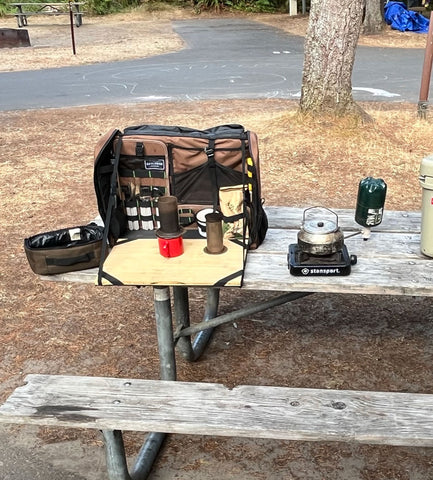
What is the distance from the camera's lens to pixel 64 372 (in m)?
3.16

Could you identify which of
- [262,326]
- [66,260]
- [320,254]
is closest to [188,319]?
[262,326]

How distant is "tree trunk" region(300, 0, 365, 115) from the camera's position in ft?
21.0

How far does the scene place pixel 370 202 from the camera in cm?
256

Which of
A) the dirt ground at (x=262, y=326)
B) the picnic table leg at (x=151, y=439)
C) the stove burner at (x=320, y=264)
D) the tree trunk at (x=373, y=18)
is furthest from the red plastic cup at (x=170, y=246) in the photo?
the tree trunk at (x=373, y=18)

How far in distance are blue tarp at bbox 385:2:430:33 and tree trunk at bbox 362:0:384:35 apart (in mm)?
893

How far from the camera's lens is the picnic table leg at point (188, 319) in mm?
3080

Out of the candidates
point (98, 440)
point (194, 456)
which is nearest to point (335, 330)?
point (194, 456)

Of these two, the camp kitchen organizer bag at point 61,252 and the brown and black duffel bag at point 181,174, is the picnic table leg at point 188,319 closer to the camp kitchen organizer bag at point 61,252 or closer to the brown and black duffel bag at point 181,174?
the brown and black duffel bag at point 181,174

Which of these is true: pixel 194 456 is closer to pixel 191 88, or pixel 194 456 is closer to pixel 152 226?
pixel 152 226

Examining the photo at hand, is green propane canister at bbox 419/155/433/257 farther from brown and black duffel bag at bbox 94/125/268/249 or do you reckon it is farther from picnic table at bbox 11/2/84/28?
picnic table at bbox 11/2/84/28

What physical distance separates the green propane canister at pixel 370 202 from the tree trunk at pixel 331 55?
438cm

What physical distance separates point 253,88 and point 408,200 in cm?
533

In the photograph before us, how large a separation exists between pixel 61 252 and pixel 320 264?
1048 millimetres

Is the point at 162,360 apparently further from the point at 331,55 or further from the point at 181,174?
the point at 331,55
